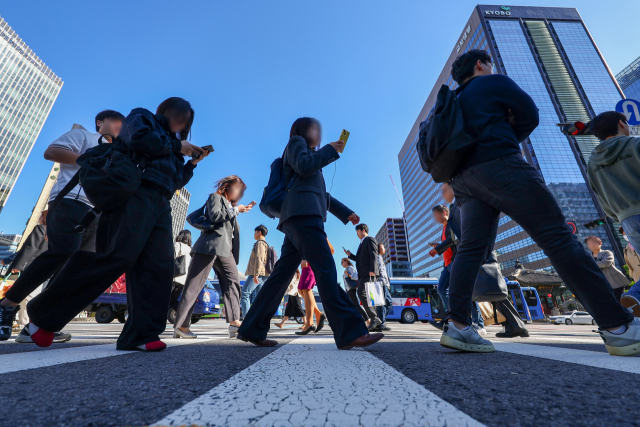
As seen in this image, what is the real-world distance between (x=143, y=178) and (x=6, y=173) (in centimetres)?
10170

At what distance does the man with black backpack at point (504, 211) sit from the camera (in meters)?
1.63

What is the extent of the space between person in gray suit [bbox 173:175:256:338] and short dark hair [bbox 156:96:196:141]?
1.39m

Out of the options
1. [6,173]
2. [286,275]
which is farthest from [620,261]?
[6,173]

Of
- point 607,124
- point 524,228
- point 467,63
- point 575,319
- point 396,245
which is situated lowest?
point 575,319

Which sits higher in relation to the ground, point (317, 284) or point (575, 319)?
point (575, 319)

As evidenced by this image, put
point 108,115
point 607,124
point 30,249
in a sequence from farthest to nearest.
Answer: point 30,249 < point 108,115 < point 607,124

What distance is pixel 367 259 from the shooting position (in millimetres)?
6227

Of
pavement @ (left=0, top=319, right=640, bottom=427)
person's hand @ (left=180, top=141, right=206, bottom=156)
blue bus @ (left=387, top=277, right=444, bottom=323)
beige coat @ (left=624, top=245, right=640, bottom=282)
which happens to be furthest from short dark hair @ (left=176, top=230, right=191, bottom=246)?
blue bus @ (left=387, top=277, right=444, bottom=323)

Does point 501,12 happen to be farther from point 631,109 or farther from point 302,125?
point 302,125

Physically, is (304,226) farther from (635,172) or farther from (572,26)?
(572,26)

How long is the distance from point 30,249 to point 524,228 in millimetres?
5260

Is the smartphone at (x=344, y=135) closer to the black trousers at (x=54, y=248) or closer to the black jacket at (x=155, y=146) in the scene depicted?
the black jacket at (x=155, y=146)

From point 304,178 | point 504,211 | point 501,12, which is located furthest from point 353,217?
point 501,12

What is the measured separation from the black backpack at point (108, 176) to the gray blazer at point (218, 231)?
167cm
